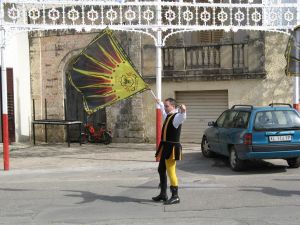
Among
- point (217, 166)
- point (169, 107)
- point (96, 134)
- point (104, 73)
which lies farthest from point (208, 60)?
point (169, 107)

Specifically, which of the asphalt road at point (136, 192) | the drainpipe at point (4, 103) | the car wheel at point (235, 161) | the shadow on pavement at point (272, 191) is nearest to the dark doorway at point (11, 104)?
the asphalt road at point (136, 192)

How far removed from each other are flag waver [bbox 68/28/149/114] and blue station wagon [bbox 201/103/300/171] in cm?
293

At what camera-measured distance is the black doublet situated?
7.66m

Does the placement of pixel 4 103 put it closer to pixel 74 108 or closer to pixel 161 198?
pixel 161 198

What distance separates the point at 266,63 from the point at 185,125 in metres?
3.86

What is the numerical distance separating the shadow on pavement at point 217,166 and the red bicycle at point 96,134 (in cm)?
459

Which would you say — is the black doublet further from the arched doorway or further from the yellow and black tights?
the arched doorway

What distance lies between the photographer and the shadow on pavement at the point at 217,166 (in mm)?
11078

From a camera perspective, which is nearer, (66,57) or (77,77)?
(77,77)

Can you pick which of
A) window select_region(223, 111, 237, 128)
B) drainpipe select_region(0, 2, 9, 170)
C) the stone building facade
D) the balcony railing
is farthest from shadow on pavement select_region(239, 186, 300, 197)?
the balcony railing

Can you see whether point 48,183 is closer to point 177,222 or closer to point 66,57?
point 177,222

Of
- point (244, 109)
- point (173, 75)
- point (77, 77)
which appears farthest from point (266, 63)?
point (77, 77)

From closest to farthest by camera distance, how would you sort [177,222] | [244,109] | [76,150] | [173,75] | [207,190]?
[177,222] < [207,190] < [244,109] < [76,150] < [173,75]

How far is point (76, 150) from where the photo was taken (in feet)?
51.9
